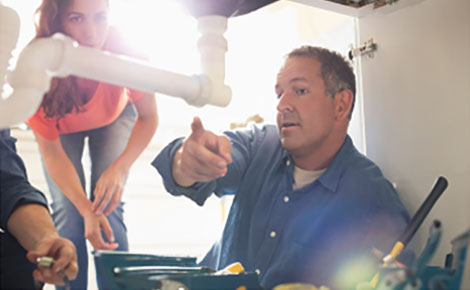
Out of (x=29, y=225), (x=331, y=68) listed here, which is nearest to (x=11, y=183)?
(x=29, y=225)

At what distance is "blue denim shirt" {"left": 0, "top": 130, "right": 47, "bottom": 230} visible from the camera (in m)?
0.74

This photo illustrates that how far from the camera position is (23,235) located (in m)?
0.73

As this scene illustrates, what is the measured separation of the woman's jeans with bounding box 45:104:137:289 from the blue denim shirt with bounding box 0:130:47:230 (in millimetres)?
66

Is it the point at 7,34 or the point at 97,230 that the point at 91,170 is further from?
the point at 7,34

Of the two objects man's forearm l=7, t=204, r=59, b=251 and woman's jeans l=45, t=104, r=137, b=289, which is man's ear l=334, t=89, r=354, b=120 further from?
man's forearm l=7, t=204, r=59, b=251

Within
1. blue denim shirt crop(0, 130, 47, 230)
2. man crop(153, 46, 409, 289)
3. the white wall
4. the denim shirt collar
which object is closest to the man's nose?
man crop(153, 46, 409, 289)

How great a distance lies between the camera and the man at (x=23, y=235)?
64 centimetres

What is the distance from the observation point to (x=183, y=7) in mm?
691

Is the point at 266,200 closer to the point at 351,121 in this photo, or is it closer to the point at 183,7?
the point at 351,121

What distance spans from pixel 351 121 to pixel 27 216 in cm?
82

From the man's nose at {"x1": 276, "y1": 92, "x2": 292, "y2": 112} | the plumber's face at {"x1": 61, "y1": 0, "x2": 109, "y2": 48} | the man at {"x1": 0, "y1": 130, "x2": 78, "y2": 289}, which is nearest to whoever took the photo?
the man at {"x1": 0, "y1": 130, "x2": 78, "y2": 289}

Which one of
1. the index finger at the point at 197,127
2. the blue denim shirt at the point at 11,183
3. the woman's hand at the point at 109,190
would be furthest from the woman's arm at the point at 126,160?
the index finger at the point at 197,127

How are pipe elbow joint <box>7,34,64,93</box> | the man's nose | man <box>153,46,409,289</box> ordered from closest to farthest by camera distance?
pipe elbow joint <box>7,34,64,93</box>
man <box>153,46,409,289</box>
the man's nose

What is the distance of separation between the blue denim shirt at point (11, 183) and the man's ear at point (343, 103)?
2.16ft
